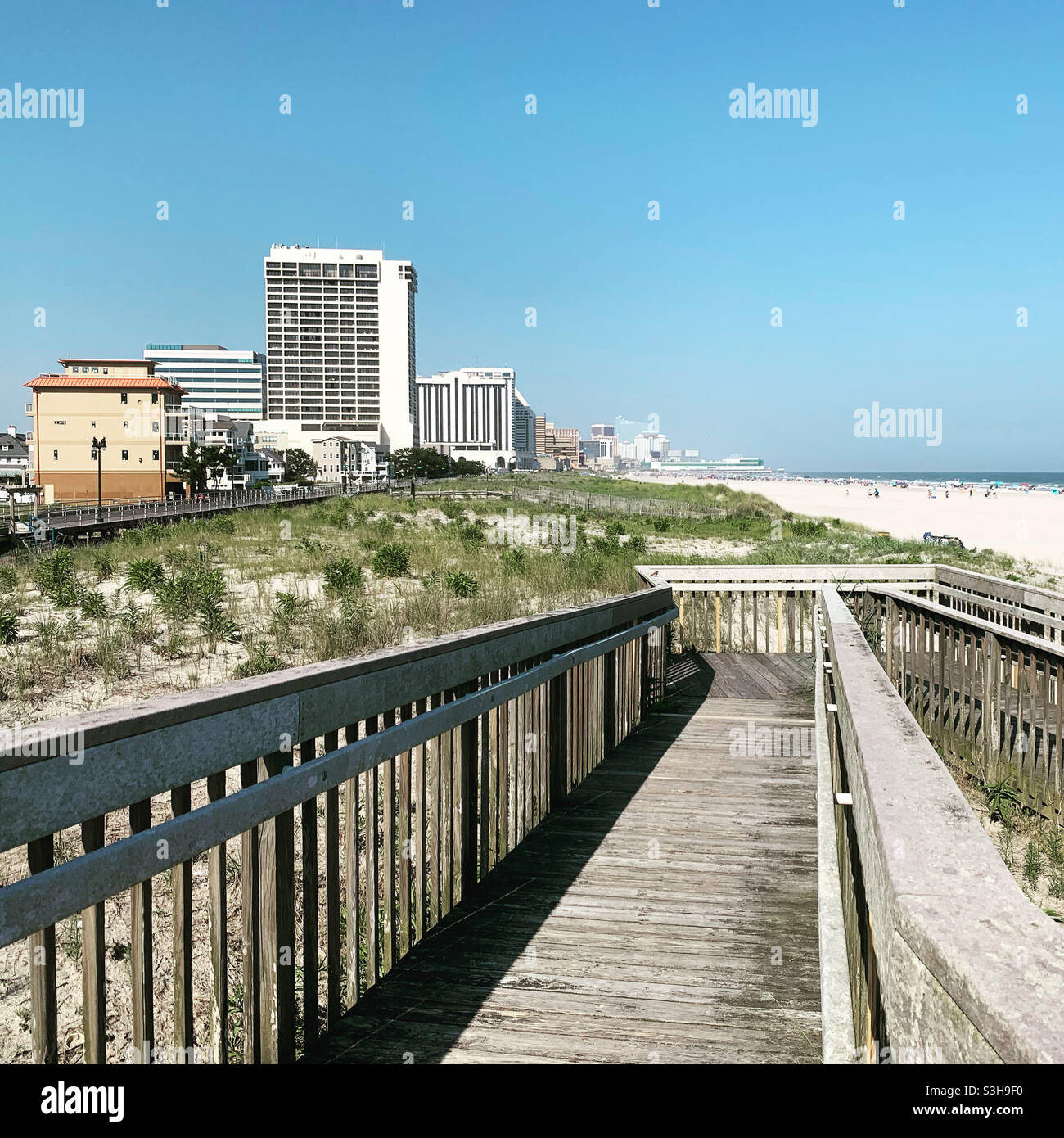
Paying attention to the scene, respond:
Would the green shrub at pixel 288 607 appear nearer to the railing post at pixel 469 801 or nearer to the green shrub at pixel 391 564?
the green shrub at pixel 391 564

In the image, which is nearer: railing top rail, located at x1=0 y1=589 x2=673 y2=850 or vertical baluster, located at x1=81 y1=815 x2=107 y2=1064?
railing top rail, located at x1=0 y1=589 x2=673 y2=850

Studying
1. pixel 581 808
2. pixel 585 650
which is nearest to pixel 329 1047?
pixel 581 808

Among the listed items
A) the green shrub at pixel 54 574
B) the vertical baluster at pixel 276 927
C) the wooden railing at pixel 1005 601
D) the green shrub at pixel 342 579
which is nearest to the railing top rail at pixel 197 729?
the vertical baluster at pixel 276 927

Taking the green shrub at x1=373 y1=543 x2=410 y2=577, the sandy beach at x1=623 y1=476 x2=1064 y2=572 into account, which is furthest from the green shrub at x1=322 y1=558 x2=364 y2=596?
the sandy beach at x1=623 y1=476 x2=1064 y2=572

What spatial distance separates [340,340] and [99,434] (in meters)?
120

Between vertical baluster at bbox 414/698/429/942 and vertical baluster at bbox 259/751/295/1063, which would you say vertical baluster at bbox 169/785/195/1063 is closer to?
vertical baluster at bbox 259/751/295/1063

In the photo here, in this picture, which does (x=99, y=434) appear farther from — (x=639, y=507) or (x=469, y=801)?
(x=469, y=801)

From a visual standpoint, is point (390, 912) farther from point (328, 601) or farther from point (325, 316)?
point (325, 316)

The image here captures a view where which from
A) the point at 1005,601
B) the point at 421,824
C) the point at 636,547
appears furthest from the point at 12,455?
the point at 421,824

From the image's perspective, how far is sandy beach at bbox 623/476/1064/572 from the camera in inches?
1583

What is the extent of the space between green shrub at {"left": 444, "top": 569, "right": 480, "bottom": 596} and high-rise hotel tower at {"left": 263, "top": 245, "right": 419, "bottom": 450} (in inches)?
6913

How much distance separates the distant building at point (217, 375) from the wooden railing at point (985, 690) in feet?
637

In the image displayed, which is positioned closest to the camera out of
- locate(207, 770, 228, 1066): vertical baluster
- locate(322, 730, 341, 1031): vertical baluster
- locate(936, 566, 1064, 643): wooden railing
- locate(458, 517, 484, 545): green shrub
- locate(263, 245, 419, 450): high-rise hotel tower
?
locate(207, 770, 228, 1066): vertical baluster

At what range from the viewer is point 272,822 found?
258 cm
